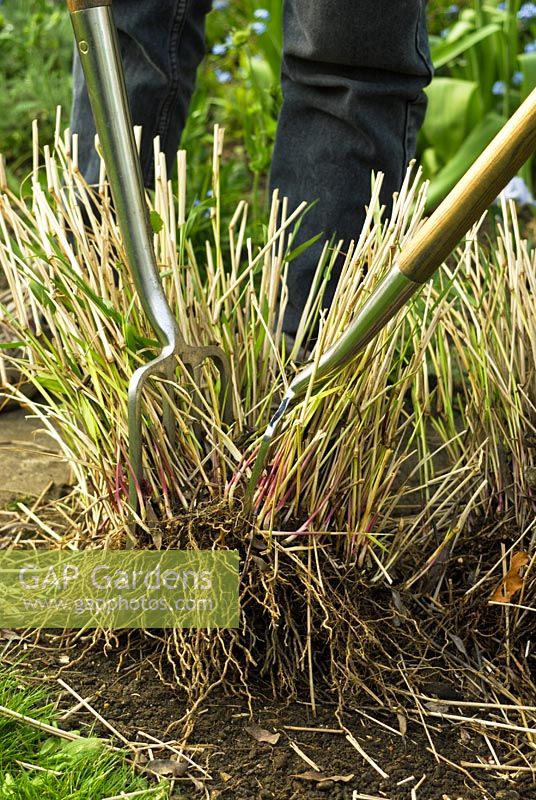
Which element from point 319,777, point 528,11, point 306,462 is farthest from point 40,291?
point 528,11

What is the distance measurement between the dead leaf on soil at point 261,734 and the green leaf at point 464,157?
1.71 m

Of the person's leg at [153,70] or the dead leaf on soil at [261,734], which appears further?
the person's leg at [153,70]

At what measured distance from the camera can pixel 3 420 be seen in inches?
75.0

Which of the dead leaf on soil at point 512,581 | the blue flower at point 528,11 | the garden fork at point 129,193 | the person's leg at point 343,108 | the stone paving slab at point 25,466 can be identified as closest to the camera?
the garden fork at point 129,193

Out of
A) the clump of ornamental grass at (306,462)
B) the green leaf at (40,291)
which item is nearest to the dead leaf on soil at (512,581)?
the clump of ornamental grass at (306,462)

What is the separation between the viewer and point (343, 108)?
5.23ft

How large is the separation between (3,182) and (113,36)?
1.02ft

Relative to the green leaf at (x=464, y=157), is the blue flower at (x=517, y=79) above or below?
above

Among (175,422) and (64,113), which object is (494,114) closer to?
(64,113)

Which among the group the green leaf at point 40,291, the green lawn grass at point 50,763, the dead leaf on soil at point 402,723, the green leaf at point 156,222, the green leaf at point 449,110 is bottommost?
the dead leaf on soil at point 402,723

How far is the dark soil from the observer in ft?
3.55

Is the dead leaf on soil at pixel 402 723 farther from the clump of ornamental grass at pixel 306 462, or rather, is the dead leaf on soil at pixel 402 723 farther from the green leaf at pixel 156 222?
the green leaf at pixel 156 222

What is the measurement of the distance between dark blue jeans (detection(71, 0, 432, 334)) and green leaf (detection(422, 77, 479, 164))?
1033mm

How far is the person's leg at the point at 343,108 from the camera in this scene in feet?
4.93
